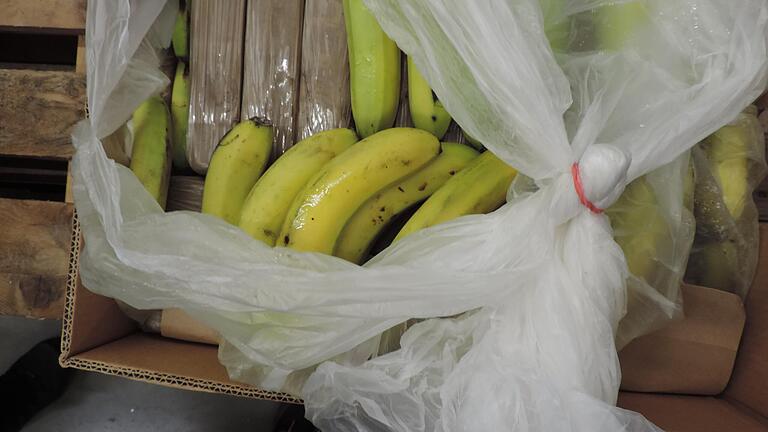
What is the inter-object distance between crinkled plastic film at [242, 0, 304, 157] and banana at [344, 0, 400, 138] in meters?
0.09

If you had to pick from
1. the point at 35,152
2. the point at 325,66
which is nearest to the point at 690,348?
the point at 325,66

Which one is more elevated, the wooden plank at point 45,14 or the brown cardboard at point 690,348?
the wooden plank at point 45,14

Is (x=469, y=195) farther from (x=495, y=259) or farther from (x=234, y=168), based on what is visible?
(x=234, y=168)

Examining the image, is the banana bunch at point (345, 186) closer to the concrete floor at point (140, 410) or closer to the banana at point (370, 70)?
the banana at point (370, 70)

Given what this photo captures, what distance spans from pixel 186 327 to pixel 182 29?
43 centimetres

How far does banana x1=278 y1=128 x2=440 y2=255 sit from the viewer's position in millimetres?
639

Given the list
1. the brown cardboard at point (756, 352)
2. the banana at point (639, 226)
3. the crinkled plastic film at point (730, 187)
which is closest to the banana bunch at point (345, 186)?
the banana at point (639, 226)

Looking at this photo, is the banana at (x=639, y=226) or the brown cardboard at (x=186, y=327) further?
the brown cardboard at (x=186, y=327)

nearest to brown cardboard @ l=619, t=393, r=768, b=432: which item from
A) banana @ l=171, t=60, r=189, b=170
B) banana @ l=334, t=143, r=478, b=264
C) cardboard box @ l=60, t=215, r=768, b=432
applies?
cardboard box @ l=60, t=215, r=768, b=432

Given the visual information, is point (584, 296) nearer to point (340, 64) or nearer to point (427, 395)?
point (427, 395)

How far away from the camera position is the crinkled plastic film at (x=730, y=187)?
69 cm

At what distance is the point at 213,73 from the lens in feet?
2.65

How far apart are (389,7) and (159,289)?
1.26 feet

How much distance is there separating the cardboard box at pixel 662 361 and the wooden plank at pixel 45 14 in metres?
0.33
